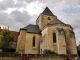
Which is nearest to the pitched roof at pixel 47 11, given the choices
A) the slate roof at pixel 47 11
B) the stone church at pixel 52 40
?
the slate roof at pixel 47 11

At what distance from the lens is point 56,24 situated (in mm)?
24906

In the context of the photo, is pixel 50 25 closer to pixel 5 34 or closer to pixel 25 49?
pixel 25 49

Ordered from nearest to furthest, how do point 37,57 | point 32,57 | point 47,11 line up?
point 32,57 → point 37,57 → point 47,11

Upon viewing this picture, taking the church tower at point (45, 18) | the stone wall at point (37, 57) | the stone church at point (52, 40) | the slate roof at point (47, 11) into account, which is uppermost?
the slate roof at point (47, 11)

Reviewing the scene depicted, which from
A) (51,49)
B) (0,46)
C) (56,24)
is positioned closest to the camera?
(51,49)

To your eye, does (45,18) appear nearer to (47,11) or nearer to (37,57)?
(47,11)

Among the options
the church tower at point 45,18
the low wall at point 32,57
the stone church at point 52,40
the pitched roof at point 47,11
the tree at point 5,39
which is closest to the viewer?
the low wall at point 32,57

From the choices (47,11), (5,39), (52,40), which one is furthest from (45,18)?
(5,39)

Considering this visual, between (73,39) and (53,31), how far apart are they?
441cm

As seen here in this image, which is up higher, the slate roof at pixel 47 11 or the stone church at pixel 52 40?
the slate roof at pixel 47 11

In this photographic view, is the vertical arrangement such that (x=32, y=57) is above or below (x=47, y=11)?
below

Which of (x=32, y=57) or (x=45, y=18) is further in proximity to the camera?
(x=45, y=18)

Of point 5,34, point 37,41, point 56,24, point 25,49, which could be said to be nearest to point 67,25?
point 56,24

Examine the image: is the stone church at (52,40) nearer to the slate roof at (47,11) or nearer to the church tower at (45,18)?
the church tower at (45,18)
